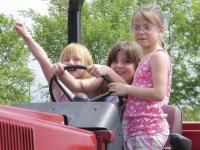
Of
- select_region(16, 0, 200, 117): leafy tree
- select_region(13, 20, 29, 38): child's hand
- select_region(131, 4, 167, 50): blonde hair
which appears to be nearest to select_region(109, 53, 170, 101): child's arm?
select_region(131, 4, 167, 50): blonde hair

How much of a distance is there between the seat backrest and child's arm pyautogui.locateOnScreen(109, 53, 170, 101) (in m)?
0.52

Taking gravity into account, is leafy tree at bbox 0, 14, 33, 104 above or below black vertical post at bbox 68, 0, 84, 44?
below

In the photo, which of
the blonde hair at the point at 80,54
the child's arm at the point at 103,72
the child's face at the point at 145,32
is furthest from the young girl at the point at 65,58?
the child's face at the point at 145,32

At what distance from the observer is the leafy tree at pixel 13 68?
1978 centimetres

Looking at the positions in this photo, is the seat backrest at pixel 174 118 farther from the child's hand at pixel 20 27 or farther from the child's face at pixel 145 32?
the child's hand at pixel 20 27

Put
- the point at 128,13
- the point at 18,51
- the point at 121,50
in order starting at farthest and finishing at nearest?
the point at 128,13 → the point at 18,51 → the point at 121,50

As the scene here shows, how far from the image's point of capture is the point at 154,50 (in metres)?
3.44

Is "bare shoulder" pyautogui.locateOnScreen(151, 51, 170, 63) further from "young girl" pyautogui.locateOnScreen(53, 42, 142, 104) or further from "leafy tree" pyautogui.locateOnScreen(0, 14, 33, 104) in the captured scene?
"leafy tree" pyautogui.locateOnScreen(0, 14, 33, 104)

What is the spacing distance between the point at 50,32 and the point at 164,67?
1805cm

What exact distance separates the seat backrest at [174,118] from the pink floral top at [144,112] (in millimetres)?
381

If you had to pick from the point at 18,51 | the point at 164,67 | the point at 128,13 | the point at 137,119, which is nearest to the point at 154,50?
the point at 164,67

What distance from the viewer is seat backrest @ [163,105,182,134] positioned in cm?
379

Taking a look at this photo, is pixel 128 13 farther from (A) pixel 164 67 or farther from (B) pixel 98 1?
(A) pixel 164 67

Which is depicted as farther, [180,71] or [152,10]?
[180,71]
